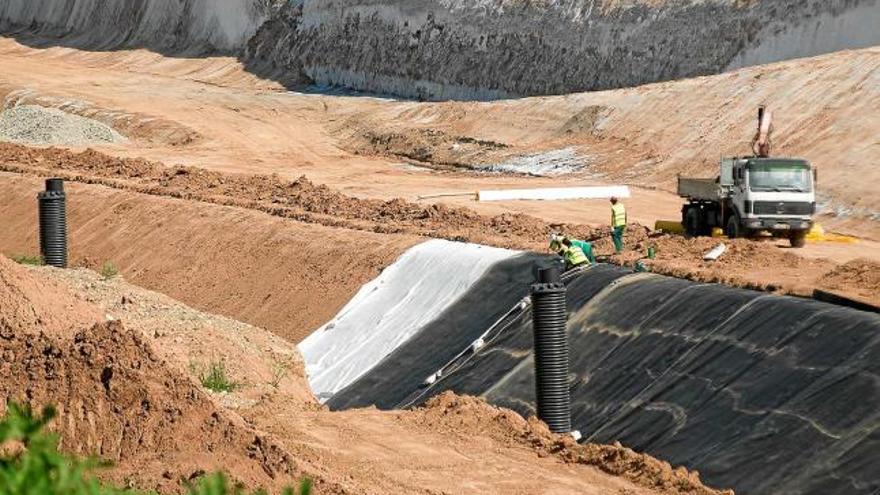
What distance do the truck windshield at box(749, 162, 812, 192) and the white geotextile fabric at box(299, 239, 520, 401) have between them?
21.1ft

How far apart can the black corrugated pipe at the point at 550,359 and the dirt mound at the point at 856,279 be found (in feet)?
13.8

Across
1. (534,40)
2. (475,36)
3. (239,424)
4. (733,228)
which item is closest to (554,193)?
(733,228)

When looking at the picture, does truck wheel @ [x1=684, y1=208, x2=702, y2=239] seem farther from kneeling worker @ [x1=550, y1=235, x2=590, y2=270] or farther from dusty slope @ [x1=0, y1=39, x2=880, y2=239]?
kneeling worker @ [x1=550, y1=235, x2=590, y2=270]

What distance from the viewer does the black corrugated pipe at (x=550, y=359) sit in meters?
18.3

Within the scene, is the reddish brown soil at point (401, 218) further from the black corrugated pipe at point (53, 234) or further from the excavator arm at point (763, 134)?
the black corrugated pipe at point (53, 234)

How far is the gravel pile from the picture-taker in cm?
5262

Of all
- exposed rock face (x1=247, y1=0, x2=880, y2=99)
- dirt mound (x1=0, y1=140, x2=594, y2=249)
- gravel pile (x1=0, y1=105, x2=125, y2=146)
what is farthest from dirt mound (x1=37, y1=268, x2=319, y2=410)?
exposed rock face (x1=247, y1=0, x2=880, y2=99)

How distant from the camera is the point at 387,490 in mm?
14703

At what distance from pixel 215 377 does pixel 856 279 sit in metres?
8.91

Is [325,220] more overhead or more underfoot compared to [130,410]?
more underfoot

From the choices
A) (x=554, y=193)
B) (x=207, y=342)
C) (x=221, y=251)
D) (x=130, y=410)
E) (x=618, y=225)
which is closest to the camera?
(x=130, y=410)

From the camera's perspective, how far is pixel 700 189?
3262 centimetres

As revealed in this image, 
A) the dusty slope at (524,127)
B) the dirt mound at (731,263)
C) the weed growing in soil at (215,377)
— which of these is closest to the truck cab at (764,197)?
the dirt mound at (731,263)

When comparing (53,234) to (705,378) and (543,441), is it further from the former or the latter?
(705,378)
